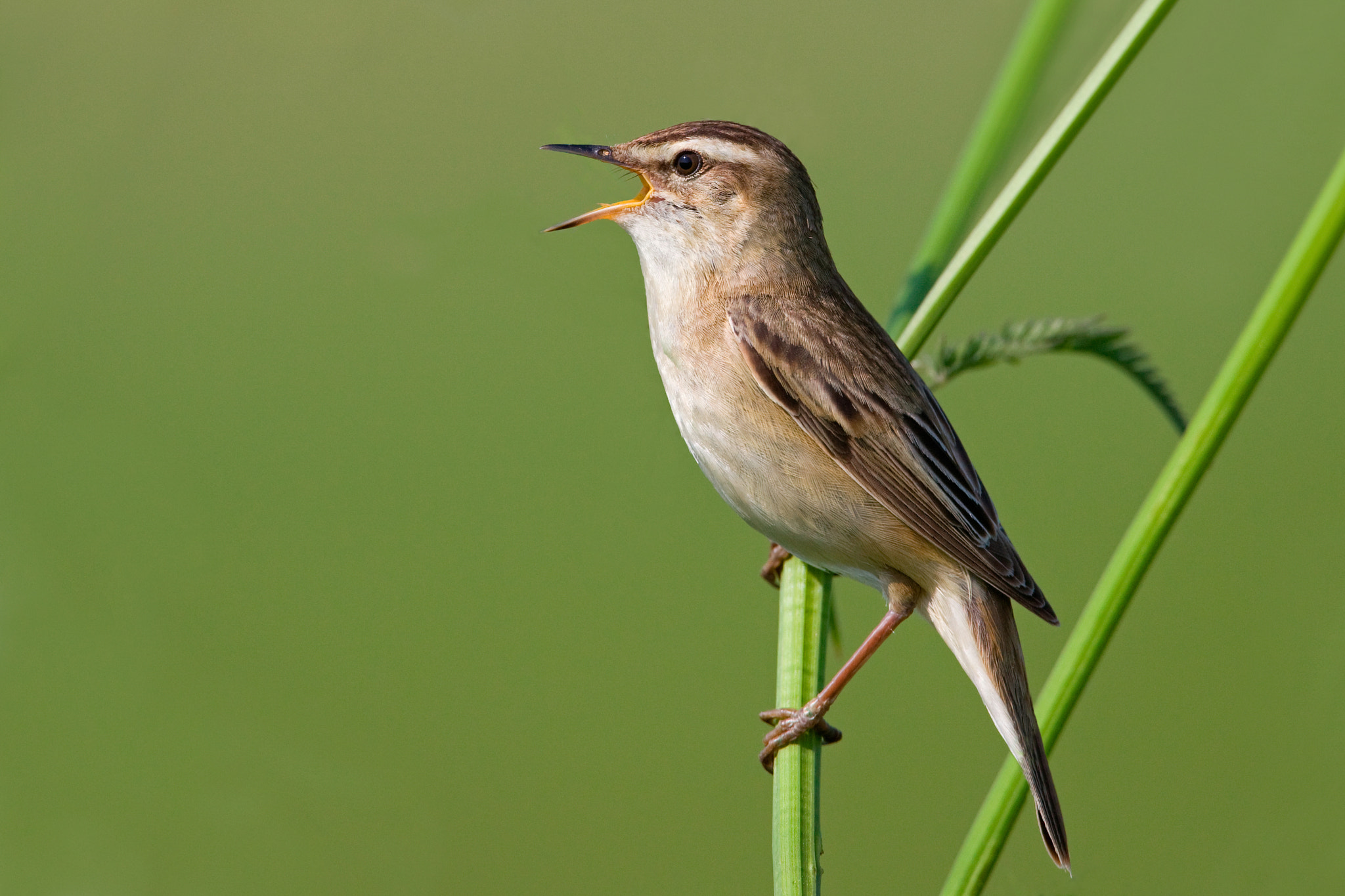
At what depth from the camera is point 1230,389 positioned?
135 cm

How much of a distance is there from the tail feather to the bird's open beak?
995 mm

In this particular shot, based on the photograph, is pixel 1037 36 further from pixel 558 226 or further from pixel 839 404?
pixel 558 226

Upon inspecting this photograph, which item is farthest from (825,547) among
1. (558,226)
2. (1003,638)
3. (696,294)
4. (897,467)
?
(558,226)

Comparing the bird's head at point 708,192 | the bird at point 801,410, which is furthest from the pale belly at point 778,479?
the bird's head at point 708,192

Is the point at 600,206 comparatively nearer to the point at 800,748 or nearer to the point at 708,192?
the point at 708,192

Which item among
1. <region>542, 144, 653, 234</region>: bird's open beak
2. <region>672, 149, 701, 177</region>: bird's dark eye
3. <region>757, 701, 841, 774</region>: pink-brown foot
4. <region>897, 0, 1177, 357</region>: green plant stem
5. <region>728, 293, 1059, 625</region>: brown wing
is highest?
<region>897, 0, 1177, 357</region>: green plant stem

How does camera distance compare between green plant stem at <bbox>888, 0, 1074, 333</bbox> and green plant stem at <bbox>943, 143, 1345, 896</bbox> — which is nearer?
green plant stem at <bbox>943, 143, 1345, 896</bbox>

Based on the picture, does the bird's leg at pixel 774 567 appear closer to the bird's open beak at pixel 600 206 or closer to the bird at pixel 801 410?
the bird at pixel 801 410

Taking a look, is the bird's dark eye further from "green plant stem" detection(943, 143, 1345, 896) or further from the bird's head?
"green plant stem" detection(943, 143, 1345, 896)

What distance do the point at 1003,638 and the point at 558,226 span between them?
3.79 ft

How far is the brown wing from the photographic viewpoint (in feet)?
6.54

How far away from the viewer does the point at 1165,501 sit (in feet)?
4.55

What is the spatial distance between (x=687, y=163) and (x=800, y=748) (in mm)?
1183

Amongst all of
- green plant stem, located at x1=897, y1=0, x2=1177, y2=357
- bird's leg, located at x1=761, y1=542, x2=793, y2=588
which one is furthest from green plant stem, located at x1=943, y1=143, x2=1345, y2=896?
bird's leg, located at x1=761, y1=542, x2=793, y2=588
